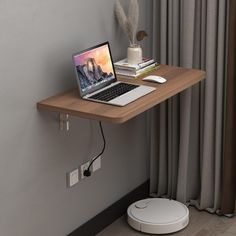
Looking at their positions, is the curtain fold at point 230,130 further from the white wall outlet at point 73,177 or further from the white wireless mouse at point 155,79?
the white wall outlet at point 73,177

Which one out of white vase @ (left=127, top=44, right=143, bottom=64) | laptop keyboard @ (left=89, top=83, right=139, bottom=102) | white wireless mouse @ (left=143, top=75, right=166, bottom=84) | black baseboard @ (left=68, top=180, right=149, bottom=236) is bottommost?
black baseboard @ (left=68, top=180, right=149, bottom=236)

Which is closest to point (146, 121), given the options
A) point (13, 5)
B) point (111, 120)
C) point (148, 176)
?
point (148, 176)

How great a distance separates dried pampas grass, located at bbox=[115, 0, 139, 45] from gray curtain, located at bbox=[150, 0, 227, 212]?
1.03ft

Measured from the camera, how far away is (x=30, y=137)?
2953 millimetres

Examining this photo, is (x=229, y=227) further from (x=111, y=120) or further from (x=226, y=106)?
(x=111, y=120)

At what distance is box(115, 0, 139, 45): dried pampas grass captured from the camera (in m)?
3.34

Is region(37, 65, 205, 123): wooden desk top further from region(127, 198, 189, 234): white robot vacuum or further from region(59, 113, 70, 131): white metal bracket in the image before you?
region(127, 198, 189, 234): white robot vacuum

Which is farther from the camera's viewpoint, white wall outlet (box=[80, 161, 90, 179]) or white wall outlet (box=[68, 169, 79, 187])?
white wall outlet (box=[80, 161, 90, 179])

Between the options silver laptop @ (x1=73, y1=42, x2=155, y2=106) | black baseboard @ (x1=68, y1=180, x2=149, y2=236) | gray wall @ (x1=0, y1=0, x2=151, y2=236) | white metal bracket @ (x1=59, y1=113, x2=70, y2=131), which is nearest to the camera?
gray wall @ (x1=0, y1=0, x2=151, y2=236)

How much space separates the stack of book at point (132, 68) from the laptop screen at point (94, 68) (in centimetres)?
14

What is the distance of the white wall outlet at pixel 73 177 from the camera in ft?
10.7

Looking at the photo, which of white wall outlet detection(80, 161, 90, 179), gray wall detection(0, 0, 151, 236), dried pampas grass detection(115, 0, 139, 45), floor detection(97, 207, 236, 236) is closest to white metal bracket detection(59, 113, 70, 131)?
gray wall detection(0, 0, 151, 236)

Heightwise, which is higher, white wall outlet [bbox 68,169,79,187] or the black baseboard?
white wall outlet [bbox 68,169,79,187]

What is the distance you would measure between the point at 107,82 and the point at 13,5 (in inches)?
27.3
